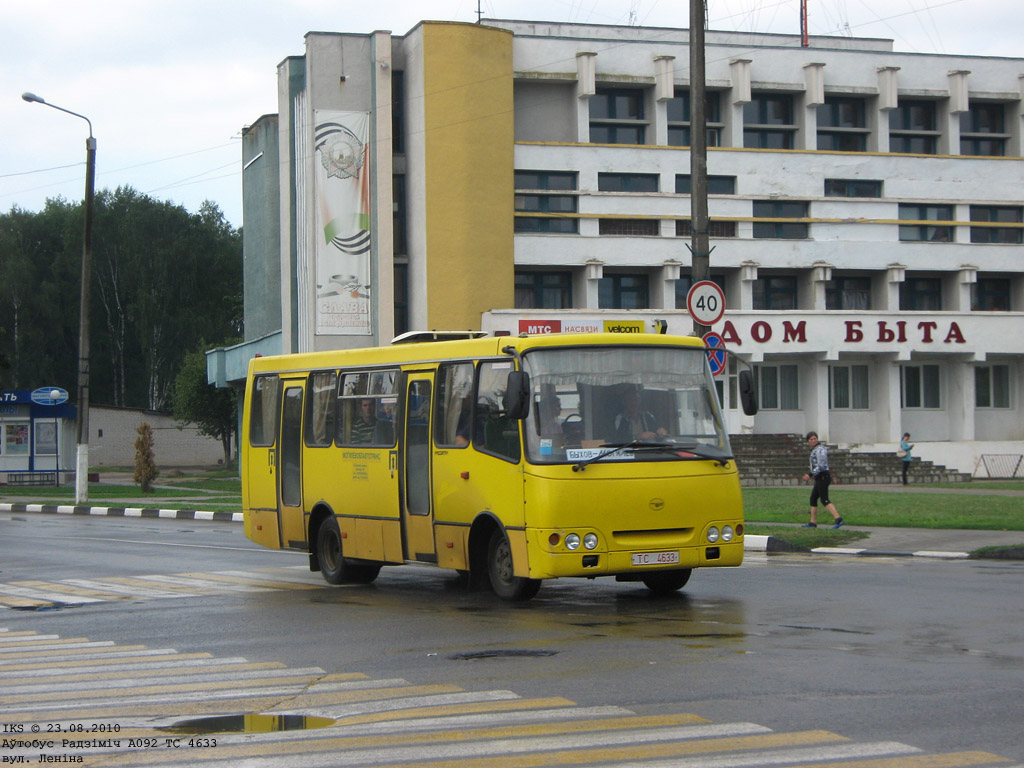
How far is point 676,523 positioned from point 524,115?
3931 centimetres

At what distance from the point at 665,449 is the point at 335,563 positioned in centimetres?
520

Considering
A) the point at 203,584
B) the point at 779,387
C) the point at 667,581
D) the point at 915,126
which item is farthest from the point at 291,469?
the point at 915,126

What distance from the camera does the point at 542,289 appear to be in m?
50.0

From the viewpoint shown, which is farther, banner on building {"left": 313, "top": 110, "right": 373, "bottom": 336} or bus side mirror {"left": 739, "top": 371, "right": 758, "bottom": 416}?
banner on building {"left": 313, "top": 110, "right": 373, "bottom": 336}

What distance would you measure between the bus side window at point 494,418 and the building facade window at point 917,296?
143 feet

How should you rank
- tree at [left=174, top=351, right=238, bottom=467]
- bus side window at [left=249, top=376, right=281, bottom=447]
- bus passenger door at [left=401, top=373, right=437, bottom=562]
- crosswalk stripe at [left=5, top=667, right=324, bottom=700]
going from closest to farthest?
crosswalk stripe at [left=5, top=667, right=324, bottom=700] < bus passenger door at [left=401, top=373, right=437, bottom=562] < bus side window at [left=249, top=376, right=281, bottom=447] < tree at [left=174, top=351, right=238, bottom=467]

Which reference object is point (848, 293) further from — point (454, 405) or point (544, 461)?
point (544, 461)

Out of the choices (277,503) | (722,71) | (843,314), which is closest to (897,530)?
(277,503)

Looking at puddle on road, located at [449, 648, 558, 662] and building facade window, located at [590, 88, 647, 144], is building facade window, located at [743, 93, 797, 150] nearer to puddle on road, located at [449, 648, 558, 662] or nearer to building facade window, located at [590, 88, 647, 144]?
building facade window, located at [590, 88, 647, 144]

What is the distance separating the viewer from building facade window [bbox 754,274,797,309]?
52.5 m

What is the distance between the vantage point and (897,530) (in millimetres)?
21953

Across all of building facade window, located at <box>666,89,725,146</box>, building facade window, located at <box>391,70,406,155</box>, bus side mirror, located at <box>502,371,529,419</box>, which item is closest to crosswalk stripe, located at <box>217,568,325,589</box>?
bus side mirror, located at <box>502,371,529,419</box>

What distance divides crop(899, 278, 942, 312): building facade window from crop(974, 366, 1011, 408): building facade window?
3175 mm

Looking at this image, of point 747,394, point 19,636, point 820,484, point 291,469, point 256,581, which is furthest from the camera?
point 820,484
